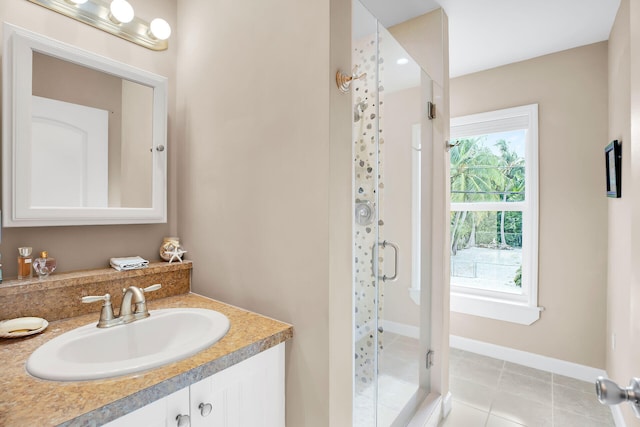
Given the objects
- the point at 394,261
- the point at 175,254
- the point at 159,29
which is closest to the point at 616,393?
the point at 394,261

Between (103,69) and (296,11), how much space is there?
94 cm

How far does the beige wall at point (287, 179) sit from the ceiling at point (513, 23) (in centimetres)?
77

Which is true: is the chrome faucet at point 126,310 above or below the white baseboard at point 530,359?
above

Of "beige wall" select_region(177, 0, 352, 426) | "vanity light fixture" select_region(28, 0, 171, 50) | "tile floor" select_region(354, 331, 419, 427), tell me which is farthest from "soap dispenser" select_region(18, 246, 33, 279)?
"tile floor" select_region(354, 331, 419, 427)

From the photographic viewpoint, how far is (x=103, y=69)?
1363mm

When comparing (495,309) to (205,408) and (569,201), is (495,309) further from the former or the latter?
(205,408)

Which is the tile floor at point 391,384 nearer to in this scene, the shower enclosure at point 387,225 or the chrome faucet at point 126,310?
the shower enclosure at point 387,225

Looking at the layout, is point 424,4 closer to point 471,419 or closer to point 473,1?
point 473,1

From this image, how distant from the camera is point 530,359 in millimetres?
2580

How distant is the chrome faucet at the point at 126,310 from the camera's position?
1.11m

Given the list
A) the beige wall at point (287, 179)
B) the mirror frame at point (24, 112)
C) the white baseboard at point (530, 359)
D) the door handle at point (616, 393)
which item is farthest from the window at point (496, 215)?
the mirror frame at point (24, 112)

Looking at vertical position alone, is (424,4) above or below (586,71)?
above

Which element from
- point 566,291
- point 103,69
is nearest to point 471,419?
point 566,291

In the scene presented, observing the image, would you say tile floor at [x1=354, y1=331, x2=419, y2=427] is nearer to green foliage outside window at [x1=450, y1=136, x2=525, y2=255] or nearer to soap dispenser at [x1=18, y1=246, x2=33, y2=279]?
soap dispenser at [x1=18, y1=246, x2=33, y2=279]
